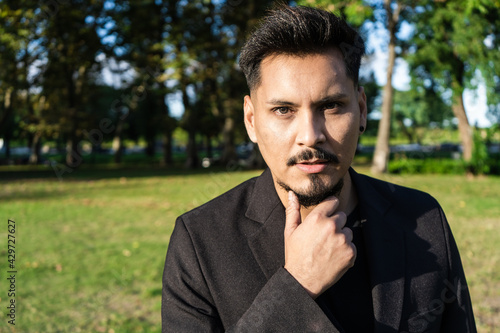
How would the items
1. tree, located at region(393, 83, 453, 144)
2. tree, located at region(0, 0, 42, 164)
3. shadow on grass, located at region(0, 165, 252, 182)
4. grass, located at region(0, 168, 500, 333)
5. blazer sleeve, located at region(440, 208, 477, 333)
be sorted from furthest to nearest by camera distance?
tree, located at region(393, 83, 453, 144), shadow on grass, located at region(0, 165, 252, 182), tree, located at region(0, 0, 42, 164), grass, located at region(0, 168, 500, 333), blazer sleeve, located at region(440, 208, 477, 333)

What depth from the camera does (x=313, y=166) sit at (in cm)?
184

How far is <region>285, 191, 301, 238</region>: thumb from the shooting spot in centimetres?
172

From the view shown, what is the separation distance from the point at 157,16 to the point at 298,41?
32489mm

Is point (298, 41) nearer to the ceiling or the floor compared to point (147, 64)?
nearer to the floor

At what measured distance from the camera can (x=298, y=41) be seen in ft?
6.07

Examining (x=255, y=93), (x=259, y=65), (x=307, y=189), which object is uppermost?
(x=259, y=65)

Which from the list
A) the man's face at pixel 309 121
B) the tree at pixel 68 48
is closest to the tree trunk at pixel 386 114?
the tree at pixel 68 48

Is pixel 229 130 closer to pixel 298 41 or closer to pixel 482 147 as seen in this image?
pixel 482 147

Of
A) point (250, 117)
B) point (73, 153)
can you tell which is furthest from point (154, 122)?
point (250, 117)

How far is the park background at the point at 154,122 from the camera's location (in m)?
7.13

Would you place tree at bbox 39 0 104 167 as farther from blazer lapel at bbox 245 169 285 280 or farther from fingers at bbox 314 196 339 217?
fingers at bbox 314 196 339 217

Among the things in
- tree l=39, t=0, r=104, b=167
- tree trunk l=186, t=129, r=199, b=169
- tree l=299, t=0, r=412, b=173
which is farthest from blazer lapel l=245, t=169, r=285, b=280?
tree trunk l=186, t=129, r=199, b=169

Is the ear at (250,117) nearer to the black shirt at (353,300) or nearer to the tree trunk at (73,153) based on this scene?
the black shirt at (353,300)

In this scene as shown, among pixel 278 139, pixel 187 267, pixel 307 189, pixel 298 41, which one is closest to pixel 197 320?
pixel 187 267
